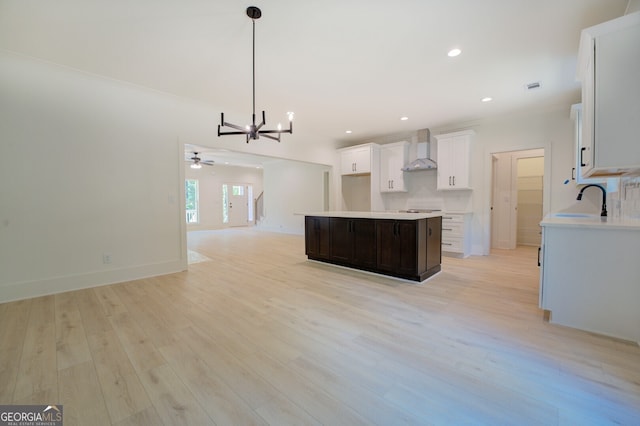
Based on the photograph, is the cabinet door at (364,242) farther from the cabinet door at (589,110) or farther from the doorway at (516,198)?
the doorway at (516,198)

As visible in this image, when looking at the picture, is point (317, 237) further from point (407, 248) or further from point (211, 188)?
point (211, 188)

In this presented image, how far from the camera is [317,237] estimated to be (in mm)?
4656

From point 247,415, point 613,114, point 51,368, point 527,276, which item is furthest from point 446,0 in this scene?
point 51,368

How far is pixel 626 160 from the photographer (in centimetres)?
184

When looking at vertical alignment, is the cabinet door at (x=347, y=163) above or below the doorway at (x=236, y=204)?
above

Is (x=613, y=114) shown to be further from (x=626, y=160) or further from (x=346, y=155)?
(x=346, y=155)

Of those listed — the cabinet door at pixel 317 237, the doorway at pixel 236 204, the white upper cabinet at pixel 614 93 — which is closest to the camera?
the white upper cabinet at pixel 614 93

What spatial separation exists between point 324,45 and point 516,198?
5920 mm

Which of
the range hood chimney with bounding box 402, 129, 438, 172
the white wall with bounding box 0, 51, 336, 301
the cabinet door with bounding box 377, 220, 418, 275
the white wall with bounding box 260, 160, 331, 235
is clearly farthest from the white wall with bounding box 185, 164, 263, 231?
the cabinet door with bounding box 377, 220, 418, 275

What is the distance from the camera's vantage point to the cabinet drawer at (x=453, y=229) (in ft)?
16.6

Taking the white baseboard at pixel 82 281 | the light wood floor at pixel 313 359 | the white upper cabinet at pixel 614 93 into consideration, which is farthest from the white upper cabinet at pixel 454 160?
the white baseboard at pixel 82 281

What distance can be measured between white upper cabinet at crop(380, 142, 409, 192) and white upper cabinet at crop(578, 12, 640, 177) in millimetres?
4155

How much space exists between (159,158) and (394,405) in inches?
171

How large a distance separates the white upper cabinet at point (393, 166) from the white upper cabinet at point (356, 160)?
0.37m
